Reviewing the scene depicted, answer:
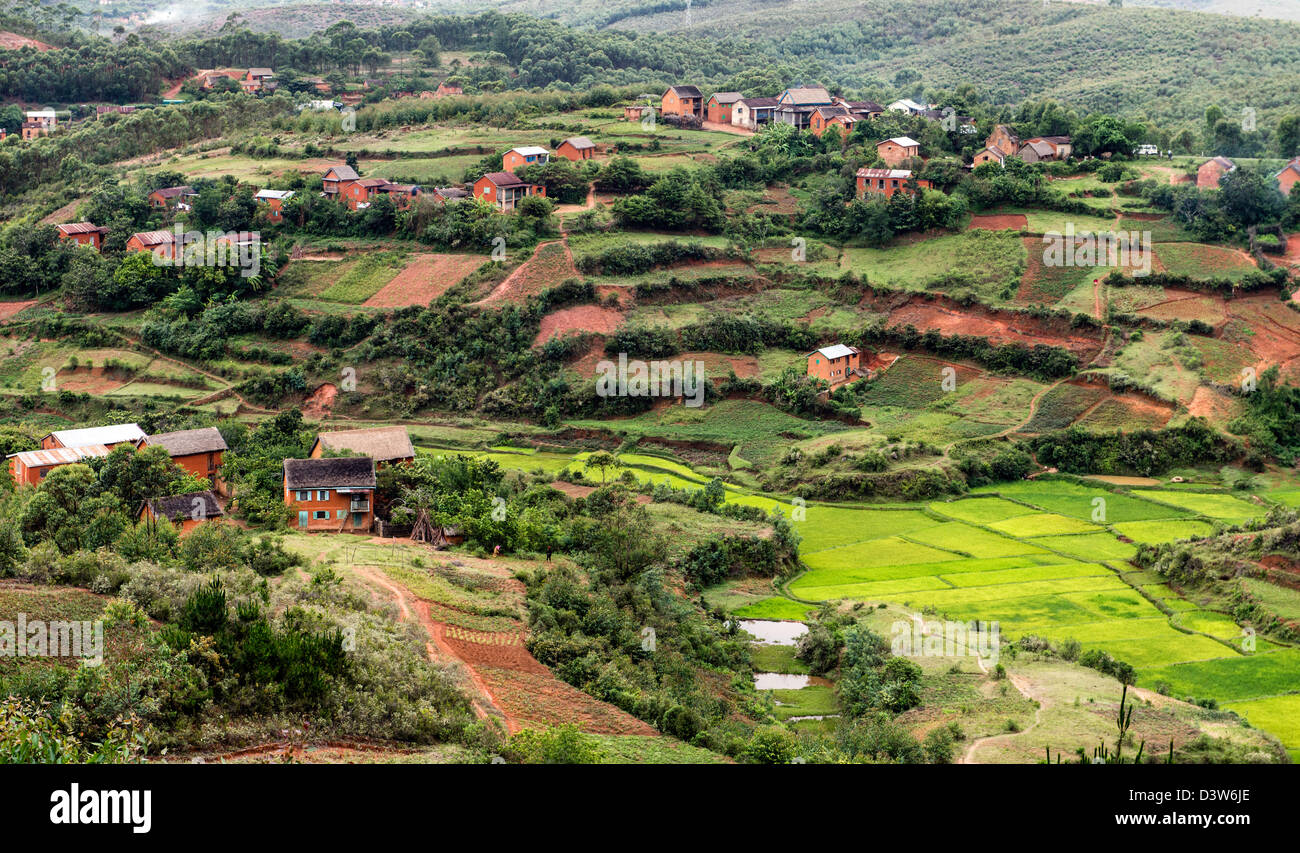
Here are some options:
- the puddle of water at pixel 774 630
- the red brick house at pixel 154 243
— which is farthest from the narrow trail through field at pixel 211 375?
the puddle of water at pixel 774 630

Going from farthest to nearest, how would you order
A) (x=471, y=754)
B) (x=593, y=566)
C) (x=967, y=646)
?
(x=593, y=566) < (x=967, y=646) < (x=471, y=754)

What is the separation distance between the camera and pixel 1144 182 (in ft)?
177

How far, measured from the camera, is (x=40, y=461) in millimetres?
33250

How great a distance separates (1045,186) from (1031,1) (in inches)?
2712

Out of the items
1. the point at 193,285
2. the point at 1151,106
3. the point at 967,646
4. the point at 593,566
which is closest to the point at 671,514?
the point at 593,566

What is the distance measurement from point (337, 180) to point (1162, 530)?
126 feet

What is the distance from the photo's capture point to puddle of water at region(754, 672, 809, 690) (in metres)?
26.4

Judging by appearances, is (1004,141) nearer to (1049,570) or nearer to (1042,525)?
(1042,525)

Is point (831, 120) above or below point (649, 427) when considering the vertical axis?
above

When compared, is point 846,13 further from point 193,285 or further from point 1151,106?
point 193,285

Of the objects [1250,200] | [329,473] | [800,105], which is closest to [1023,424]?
[1250,200]

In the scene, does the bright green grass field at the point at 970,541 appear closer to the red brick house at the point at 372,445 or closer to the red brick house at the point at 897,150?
the red brick house at the point at 372,445

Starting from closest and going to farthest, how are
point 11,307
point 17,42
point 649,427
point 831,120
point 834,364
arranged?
point 649,427, point 834,364, point 11,307, point 831,120, point 17,42

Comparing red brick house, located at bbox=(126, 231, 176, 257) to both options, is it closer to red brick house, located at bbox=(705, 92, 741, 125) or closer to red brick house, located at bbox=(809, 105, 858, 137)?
red brick house, located at bbox=(705, 92, 741, 125)
